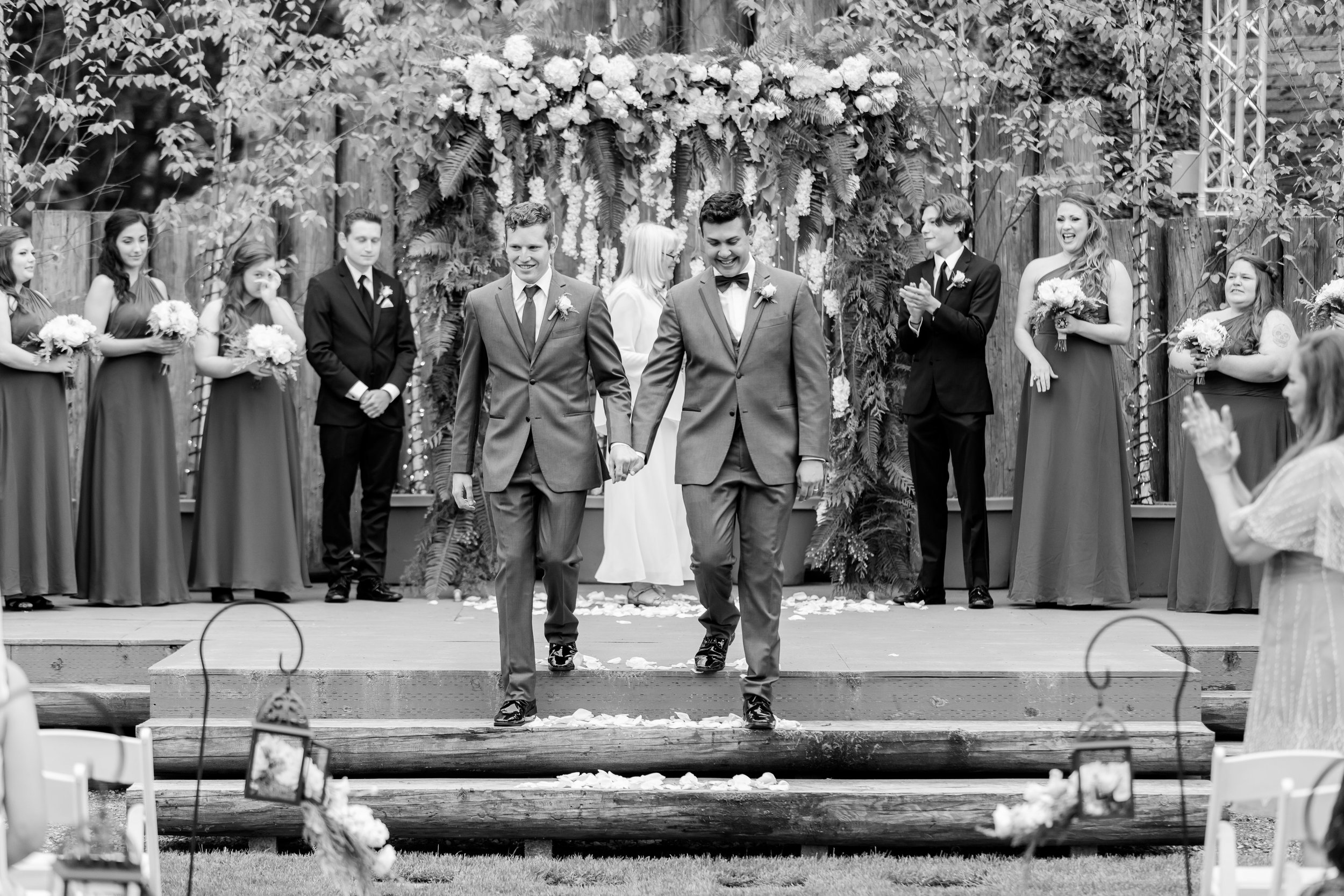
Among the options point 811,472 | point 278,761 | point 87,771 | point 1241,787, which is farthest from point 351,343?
point 1241,787

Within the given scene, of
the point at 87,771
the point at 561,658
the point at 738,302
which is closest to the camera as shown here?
the point at 87,771

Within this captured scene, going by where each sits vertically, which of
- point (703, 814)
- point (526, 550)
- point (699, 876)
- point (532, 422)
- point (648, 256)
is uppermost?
point (648, 256)

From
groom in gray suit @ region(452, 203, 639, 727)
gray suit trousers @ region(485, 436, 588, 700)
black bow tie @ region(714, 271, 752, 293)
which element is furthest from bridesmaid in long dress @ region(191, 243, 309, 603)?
black bow tie @ region(714, 271, 752, 293)

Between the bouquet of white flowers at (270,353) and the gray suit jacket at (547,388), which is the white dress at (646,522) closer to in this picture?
the bouquet of white flowers at (270,353)

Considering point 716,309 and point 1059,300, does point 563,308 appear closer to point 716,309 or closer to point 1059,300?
point 716,309

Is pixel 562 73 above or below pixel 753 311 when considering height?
above

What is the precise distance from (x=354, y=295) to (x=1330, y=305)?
17.0ft

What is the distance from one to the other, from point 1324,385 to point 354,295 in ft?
18.6

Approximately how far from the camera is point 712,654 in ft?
20.3

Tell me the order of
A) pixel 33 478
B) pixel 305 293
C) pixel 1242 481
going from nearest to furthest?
pixel 33 478, pixel 1242 481, pixel 305 293

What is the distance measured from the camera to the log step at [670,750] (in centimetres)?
600

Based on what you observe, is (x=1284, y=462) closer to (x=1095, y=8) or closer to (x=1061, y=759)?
(x=1061, y=759)

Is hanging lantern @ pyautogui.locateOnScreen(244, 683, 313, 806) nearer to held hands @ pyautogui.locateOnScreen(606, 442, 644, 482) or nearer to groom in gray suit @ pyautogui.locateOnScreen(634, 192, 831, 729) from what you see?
held hands @ pyautogui.locateOnScreen(606, 442, 644, 482)

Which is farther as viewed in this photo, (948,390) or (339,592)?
(339,592)
